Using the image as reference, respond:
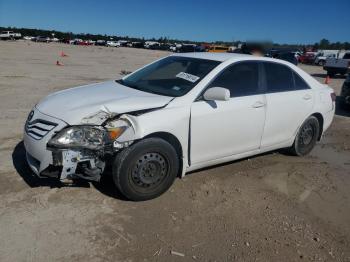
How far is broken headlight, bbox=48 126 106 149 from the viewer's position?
3.82m

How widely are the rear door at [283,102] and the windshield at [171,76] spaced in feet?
3.19

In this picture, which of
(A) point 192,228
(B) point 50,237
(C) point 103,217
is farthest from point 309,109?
(B) point 50,237

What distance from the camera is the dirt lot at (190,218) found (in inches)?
133

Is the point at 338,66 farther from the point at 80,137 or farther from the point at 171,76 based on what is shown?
the point at 80,137

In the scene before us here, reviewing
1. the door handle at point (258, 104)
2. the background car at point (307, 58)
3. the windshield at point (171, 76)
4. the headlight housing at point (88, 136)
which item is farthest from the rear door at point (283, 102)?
the background car at point (307, 58)

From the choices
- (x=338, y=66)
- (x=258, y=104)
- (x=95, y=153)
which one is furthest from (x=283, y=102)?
(x=338, y=66)

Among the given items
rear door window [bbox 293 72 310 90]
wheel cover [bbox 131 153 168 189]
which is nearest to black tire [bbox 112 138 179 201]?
wheel cover [bbox 131 153 168 189]

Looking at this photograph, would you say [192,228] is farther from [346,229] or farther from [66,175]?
[346,229]

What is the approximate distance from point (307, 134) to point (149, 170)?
3.13m

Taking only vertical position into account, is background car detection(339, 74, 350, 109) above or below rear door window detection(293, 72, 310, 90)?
below

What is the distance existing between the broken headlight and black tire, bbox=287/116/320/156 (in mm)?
A: 3365

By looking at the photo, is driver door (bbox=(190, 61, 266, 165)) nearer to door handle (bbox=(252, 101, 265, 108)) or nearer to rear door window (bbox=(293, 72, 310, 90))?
door handle (bbox=(252, 101, 265, 108))

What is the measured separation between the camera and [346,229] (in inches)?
157

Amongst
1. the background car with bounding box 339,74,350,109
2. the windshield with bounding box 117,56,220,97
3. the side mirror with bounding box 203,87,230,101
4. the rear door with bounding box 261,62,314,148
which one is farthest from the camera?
the background car with bounding box 339,74,350,109
